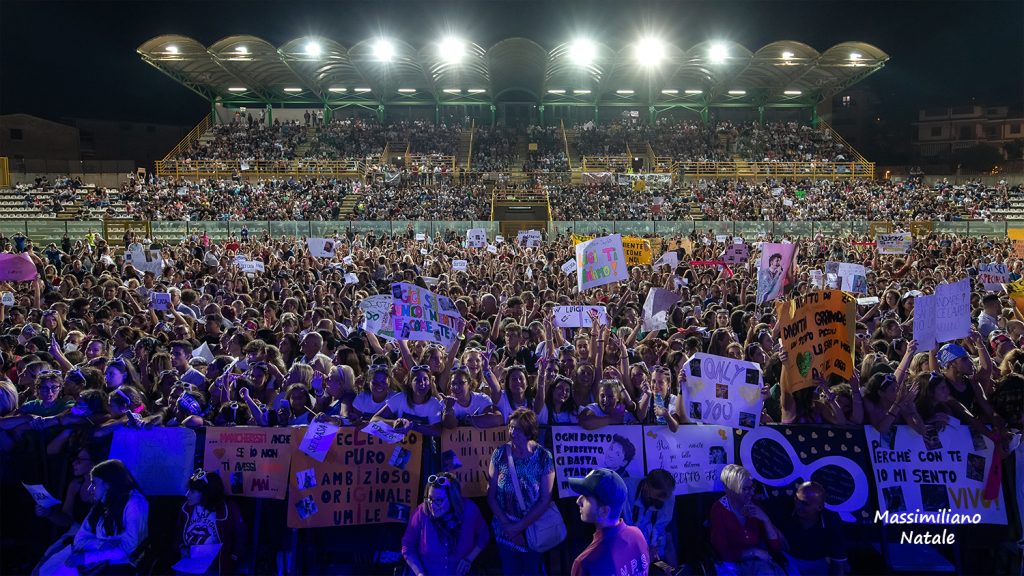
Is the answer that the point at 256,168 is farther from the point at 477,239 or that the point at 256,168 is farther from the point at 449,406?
the point at 449,406

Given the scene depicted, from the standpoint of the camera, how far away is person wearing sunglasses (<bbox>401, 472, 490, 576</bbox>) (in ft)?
16.1

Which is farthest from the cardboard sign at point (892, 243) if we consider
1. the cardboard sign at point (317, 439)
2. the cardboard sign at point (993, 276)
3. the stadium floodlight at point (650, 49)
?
the stadium floodlight at point (650, 49)

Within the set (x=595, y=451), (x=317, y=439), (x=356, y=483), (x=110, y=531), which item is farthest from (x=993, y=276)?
(x=110, y=531)

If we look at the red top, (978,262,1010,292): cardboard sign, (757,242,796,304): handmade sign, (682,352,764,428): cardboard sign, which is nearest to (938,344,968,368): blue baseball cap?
(682,352,764,428): cardboard sign

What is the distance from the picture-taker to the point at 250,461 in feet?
18.3

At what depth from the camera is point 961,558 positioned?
221 inches

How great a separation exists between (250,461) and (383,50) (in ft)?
136

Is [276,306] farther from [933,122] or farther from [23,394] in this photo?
[933,122]

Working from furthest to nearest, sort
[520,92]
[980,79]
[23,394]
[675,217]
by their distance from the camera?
[980,79] → [520,92] → [675,217] → [23,394]

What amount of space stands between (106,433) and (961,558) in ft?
21.3

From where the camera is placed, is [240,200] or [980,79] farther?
[980,79]

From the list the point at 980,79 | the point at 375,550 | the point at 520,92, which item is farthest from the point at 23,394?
the point at 980,79

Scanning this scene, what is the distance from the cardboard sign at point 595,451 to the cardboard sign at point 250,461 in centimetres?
203

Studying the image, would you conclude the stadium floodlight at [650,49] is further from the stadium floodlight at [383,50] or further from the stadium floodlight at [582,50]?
the stadium floodlight at [383,50]
